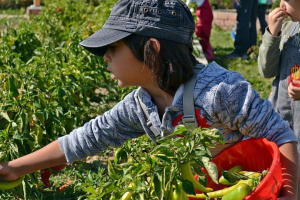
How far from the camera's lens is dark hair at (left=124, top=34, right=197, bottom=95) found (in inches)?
80.9

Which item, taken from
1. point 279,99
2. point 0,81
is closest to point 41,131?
point 0,81

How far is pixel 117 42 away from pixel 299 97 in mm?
1208

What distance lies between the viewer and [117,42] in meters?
2.09

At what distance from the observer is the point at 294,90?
282 centimetres

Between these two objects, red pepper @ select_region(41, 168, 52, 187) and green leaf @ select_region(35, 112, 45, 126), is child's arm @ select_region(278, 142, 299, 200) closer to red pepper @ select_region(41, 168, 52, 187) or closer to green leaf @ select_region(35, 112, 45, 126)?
green leaf @ select_region(35, 112, 45, 126)

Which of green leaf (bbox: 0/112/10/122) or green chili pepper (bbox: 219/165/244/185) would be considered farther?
green leaf (bbox: 0/112/10/122)

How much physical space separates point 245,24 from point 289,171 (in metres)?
6.63

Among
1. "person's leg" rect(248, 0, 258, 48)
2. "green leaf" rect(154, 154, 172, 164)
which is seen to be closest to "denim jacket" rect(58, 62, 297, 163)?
"green leaf" rect(154, 154, 172, 164)

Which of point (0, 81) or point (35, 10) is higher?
point (0, 81)

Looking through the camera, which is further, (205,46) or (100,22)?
(205,46)

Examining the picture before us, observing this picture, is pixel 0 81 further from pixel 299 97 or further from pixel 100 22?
pixel 100 22

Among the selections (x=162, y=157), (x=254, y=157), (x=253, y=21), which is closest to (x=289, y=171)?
(x=254, y=157)

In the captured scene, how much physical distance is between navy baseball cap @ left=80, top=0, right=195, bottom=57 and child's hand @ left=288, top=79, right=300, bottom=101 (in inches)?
39.3

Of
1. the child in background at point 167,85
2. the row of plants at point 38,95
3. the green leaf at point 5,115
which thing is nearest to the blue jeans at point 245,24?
the row of plants at point 38,95
